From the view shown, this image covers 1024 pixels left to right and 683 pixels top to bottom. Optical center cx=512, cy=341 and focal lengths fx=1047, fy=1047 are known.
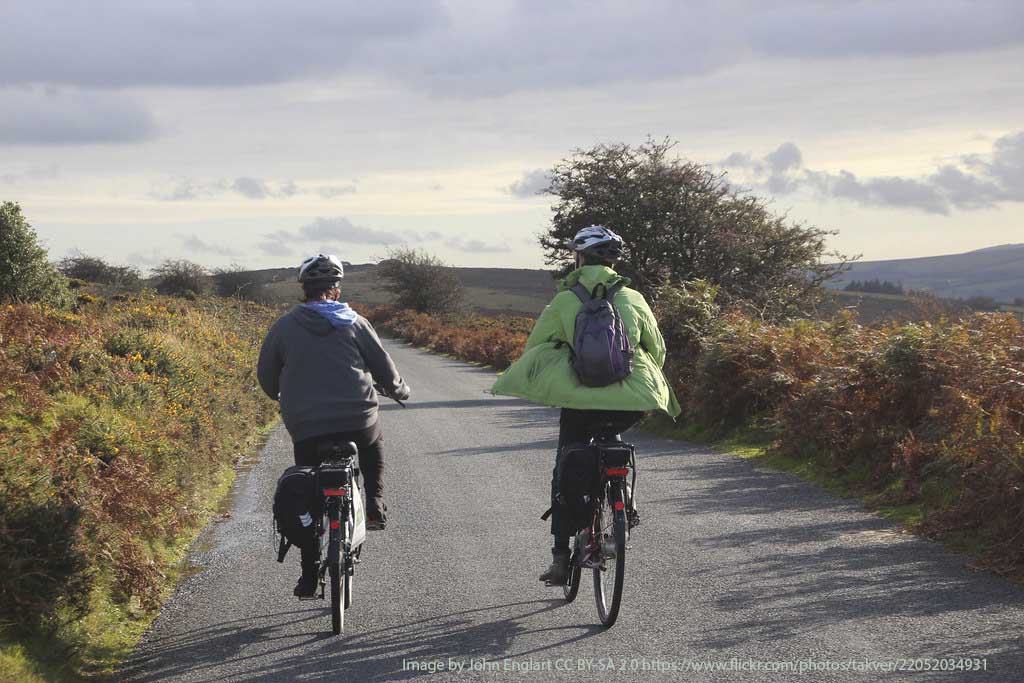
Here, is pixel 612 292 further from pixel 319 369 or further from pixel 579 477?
pixel 319 369

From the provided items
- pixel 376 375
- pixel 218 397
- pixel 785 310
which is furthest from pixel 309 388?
pixel 785 310

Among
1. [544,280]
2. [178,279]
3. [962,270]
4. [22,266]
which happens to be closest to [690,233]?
[22,266]

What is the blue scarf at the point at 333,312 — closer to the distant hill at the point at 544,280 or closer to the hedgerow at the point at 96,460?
the hedgerow at the point at 96,460

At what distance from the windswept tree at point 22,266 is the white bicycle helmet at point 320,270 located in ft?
61.1

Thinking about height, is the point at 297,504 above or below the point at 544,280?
below

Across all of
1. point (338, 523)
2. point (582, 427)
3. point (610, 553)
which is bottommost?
point (610, 553)

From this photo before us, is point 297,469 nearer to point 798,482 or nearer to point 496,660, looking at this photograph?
point 496,660

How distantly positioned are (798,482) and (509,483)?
3057 mm

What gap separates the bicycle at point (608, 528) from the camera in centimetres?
599

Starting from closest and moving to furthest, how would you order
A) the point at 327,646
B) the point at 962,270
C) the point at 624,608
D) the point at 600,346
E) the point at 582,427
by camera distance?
the point at 327,646 < the point at 600,346 < the point at 582,427 < the point at 624,608 < the point at 962,270

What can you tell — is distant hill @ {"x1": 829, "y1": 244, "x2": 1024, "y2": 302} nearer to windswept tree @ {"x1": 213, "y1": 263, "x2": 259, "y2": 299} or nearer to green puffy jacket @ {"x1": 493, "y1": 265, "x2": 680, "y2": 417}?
windswept tree @ {"x1": 213, "y1": 263, "x2": 259, "y2": 299}

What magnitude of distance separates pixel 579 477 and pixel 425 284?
66.2 meters

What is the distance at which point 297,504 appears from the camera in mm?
6004

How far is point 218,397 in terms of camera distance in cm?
1409
